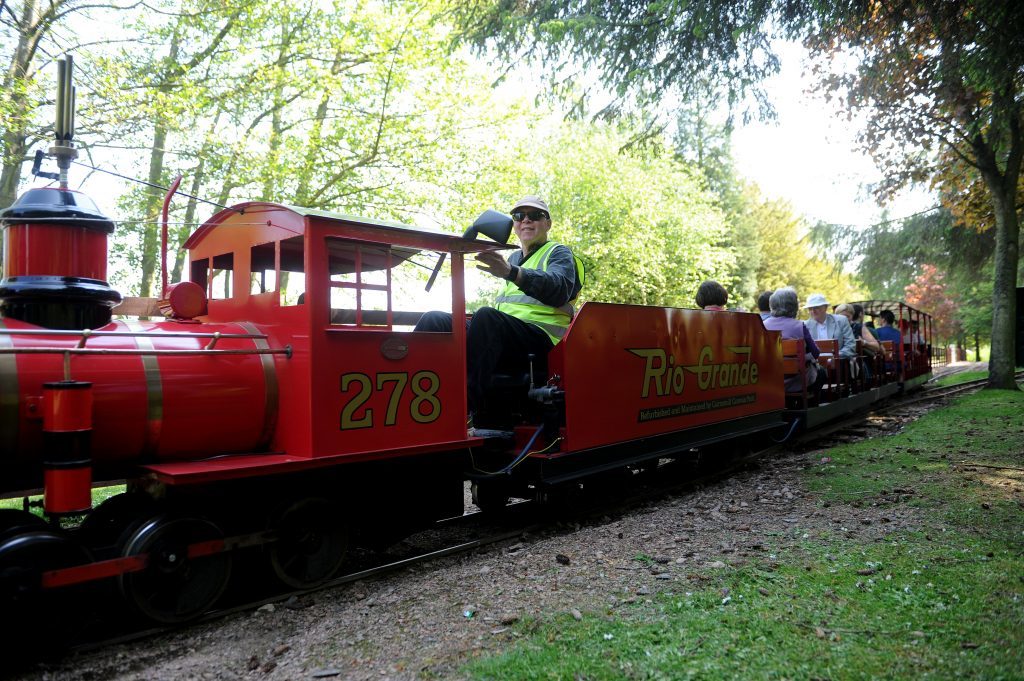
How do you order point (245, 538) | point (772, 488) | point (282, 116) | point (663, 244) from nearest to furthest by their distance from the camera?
1. point (245, 538)
2. point (772, 488)
3. point (282, 116)
4. point (663, 244)

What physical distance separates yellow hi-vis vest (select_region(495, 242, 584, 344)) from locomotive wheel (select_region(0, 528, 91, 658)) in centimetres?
340

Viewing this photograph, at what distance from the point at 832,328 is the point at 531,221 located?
24.3 feet

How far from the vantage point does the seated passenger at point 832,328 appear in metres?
11.5

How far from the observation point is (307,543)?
4.48 meters

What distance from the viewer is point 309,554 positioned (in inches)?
177

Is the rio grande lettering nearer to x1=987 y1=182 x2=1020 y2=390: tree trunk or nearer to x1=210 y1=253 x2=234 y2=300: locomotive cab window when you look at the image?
x1=210 y1=253 x2=234 y2=300: locomotive cab window

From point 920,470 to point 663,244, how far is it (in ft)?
71.3

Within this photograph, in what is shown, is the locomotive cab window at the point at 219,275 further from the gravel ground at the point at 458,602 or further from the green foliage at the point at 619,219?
the green foliage at the point at 619,219

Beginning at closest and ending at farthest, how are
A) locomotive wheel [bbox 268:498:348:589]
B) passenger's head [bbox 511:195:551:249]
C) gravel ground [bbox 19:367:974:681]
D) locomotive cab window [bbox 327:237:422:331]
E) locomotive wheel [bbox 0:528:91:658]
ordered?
locomotive wheel [bbox 0:528:91:658], gravel ground [bbox 19:367:974:681], locomotive wheel [bbox 268:498:348:589], locomotive cab window [bbox 327:237:422:331], passenger's head [bbox 511:195:551:249]

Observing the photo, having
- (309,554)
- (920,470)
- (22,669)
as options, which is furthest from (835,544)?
(22,669)

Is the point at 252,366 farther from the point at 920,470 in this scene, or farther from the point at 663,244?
the point at 663,244

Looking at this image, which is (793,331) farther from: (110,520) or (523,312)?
(110,520)

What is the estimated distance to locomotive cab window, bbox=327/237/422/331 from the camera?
4.53m

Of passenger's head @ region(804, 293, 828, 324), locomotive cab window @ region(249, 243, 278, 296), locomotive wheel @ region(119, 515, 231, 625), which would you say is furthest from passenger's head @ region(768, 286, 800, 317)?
locomotive wheel @ region(119, 515, 231, 625)
